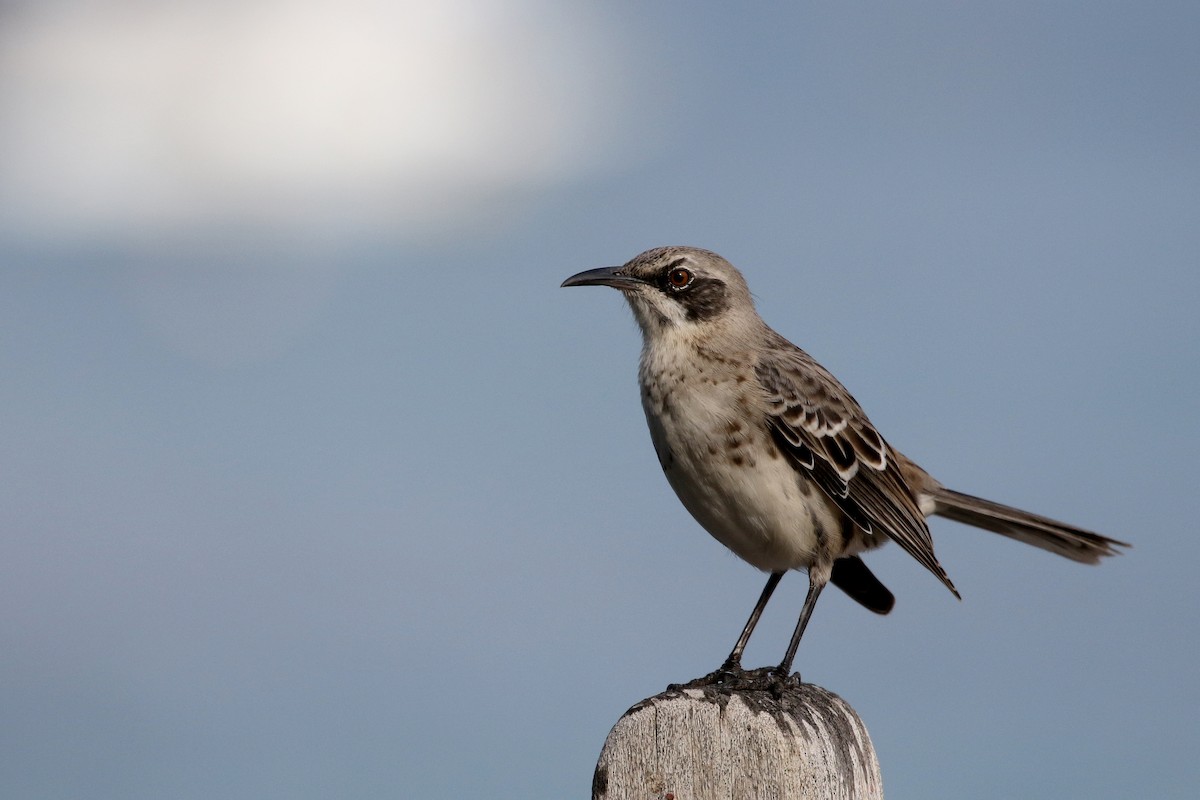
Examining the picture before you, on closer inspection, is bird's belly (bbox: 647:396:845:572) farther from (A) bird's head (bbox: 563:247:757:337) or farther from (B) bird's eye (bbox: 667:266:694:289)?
(B) bird's eye (bbox: 667:266:694:289)

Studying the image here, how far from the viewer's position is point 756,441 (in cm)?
608

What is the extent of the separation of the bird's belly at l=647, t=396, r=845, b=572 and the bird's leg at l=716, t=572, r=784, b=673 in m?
0.46

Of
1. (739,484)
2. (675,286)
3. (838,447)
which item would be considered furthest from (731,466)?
(675,286)

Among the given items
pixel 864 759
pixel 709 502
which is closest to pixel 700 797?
pixel 864 759

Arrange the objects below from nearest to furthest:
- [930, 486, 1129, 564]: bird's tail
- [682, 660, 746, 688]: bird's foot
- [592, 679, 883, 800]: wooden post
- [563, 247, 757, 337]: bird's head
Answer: [592, 679, 883, 800]: wooden post
[682, 660, 746, 688]: bird's foot
[563, 247, 757, 337]: bird's head
[930, 486, 1129, 564]: bird's tail

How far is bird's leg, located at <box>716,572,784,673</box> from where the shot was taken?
241 inches

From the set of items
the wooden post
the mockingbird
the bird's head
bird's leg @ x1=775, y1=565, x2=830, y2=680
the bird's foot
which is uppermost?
the bird's head

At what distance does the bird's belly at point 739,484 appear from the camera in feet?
19.8

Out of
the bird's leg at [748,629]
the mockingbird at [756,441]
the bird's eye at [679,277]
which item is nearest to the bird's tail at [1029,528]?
the mockingbird at [756,441]

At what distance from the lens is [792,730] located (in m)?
3.90

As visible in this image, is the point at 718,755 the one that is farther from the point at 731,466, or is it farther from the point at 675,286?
the point at 675,286

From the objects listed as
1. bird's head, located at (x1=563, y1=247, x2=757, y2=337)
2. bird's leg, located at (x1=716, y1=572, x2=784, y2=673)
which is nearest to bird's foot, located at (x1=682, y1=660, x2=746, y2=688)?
bird's leg, located at (x1=716, y1=572, x2=784, y2=673)

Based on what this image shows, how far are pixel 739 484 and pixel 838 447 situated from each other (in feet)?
2.45

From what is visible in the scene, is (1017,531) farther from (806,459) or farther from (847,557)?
(806,459)
